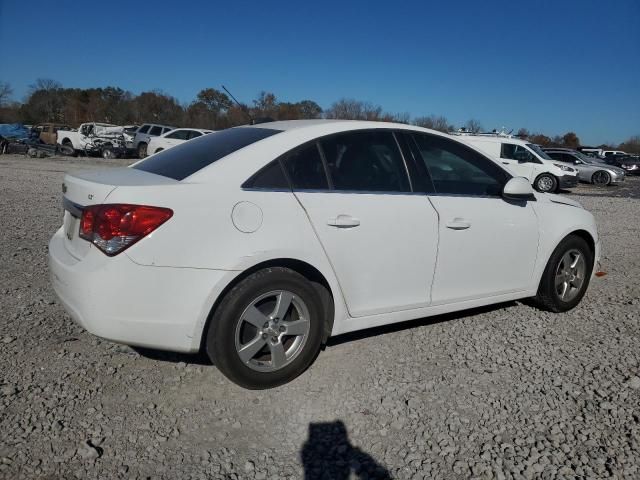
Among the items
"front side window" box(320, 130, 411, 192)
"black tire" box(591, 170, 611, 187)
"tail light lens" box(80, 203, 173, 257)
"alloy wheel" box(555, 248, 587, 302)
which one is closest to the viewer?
"tail light lens" box(80, 203, 173, 257)

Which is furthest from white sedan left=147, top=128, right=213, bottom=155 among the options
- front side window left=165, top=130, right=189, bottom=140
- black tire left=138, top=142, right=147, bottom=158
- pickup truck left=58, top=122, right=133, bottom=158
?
pickup truck left=58, top=122, right=133, bottom=158

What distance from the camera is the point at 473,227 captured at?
3.57 metres

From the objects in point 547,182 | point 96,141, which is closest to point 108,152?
point 96,141

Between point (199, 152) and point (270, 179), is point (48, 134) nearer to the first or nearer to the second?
point (199, 152)

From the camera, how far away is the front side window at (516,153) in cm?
1858

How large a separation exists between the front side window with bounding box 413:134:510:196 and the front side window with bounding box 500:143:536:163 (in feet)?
52.0

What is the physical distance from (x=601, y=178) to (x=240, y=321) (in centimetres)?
2466

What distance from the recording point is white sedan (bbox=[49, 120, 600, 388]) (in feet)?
8.47

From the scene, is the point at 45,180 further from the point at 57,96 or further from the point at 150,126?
the point at 57,96

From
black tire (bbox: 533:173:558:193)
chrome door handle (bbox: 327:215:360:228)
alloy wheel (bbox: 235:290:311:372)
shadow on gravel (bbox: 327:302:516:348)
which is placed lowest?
shadow on gravel (bbox: 327:302:516:348)

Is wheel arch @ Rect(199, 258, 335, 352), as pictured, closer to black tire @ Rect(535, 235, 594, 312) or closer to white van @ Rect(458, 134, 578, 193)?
black tire @ Rect(535, 235, 594, 312)

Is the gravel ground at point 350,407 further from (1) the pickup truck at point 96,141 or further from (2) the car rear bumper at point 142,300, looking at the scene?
(1) the pickup truck at point 96,141

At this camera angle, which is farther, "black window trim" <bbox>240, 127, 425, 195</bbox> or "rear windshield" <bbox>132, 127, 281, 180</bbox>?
"rear windshield" <bbox>132, 127, 281, 180</bbox>

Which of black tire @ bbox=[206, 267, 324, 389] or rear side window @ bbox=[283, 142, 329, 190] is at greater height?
rear side window @ bbox=[283, 142, 329, 190]
